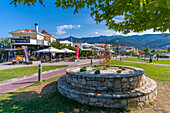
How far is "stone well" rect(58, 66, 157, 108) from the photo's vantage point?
346 cm

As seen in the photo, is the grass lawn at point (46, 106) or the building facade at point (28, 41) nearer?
the grass lawn at point (46, 106)

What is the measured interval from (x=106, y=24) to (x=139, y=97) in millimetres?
4193

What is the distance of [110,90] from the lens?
3951mm

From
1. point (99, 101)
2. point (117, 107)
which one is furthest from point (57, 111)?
point (117, 107)

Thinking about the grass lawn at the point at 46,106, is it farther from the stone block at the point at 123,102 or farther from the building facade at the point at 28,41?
the building facade at the point at 28,41

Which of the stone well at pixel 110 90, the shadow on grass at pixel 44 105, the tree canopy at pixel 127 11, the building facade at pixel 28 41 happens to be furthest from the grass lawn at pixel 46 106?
the building facade at pixel 28 41

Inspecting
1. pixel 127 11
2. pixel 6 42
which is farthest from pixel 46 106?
pixel 6 42

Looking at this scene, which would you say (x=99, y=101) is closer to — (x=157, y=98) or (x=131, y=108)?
(x=131, y=108)

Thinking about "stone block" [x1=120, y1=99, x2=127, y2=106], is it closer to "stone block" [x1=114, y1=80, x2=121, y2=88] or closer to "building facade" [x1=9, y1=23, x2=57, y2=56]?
"stone block" [x1=114, y1=80, x2=121, y2=88]

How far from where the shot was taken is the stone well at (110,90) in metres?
3.46

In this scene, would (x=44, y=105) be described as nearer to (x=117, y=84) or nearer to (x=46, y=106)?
(x=46, y=106)

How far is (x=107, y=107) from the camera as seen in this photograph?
3447 millimetres

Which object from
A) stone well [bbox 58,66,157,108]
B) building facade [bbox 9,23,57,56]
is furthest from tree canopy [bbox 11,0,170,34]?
building facade [bbox 9,23,57,56]

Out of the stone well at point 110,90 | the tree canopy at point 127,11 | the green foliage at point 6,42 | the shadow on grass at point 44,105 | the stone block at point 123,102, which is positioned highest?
the green foliage at point 6,42
